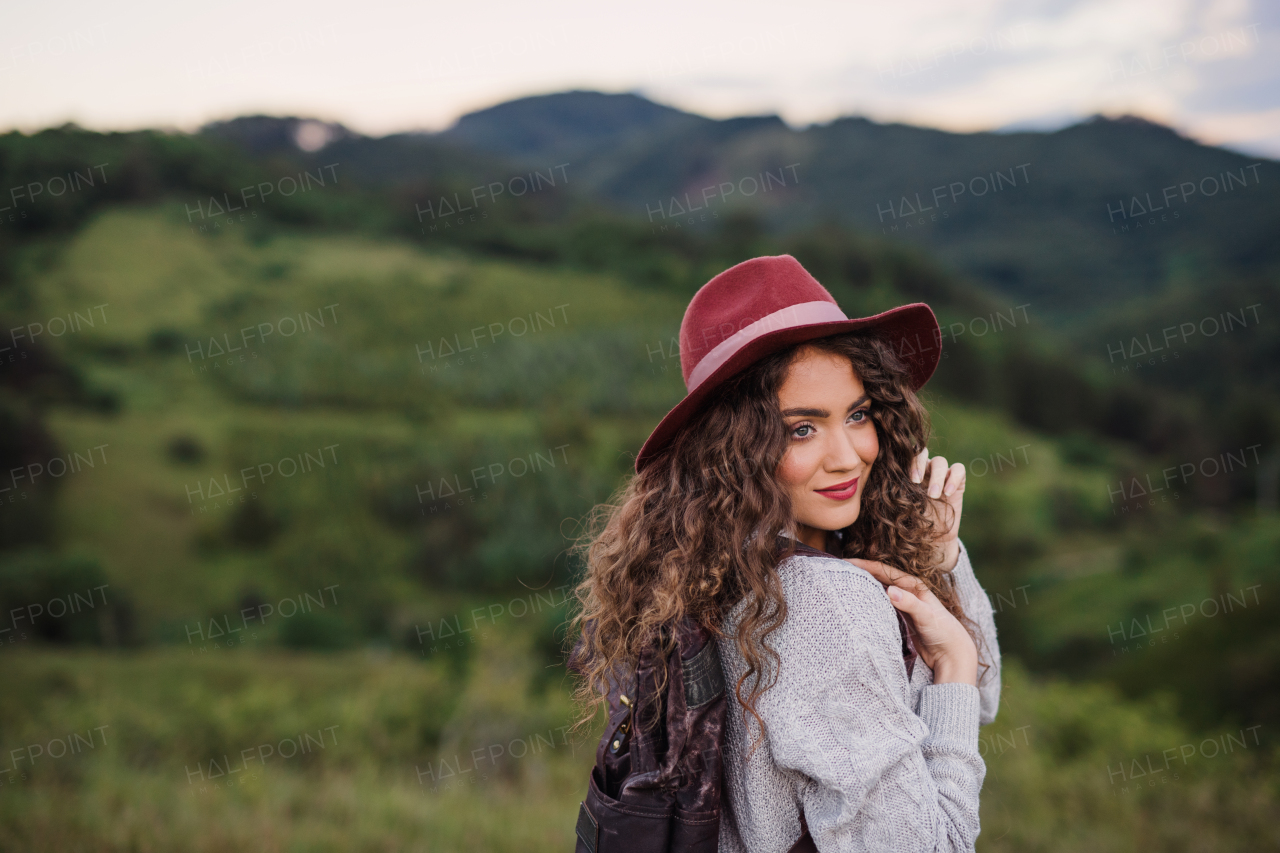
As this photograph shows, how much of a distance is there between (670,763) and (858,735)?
33cm

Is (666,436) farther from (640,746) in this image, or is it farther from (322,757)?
(322,757)

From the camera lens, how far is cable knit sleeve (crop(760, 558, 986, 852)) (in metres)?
1.34

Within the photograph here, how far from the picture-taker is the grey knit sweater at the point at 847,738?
134 centimetres

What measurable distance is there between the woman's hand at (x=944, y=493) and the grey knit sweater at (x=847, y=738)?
368 millimetres

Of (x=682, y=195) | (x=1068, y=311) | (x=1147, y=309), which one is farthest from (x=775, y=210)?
(x=1147, y=309)

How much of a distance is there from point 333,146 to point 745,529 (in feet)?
270

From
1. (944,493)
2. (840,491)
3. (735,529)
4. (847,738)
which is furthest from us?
(944,493)

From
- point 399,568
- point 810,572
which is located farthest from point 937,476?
point 399,568

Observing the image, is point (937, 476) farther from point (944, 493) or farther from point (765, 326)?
point (765, 326)

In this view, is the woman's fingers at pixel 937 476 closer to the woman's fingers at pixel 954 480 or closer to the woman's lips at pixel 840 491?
the woman's fingers at pixel 954 480

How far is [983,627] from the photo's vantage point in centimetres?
188

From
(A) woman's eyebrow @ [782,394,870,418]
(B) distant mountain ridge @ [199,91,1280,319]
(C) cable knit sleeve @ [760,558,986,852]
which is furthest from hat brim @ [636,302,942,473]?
(B) distant mountain ridge @ [199,91,1280,319]

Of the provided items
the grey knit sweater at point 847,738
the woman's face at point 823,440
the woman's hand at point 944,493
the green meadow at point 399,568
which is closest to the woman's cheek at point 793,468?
the woman's face at point 823,440

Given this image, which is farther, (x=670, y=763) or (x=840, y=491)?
(x=840, y=491)
